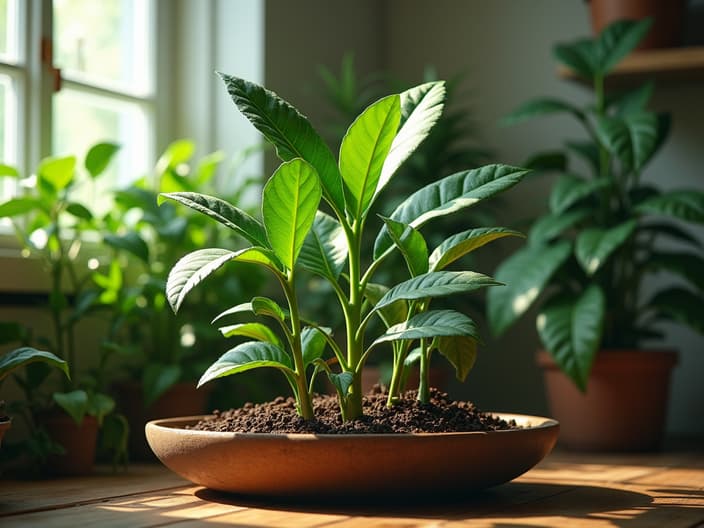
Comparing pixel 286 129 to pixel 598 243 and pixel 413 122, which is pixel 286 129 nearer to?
pixel 413 122

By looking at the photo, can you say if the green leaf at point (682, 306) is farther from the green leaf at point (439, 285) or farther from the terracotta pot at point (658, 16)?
the green leaf at point (439, 285)

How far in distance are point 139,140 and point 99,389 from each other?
0.87m

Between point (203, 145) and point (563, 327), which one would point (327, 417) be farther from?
point (203, 145)

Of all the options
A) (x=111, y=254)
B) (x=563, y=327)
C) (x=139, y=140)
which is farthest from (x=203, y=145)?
(x=563, y=327)

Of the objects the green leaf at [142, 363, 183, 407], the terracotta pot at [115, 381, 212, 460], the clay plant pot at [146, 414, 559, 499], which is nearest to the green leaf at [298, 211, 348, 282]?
the clay plant pot at [146, 414, 559, 499]

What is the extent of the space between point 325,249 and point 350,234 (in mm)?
114

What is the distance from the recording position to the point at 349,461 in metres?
1.36

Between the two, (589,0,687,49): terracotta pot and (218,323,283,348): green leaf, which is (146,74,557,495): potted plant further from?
(589,0,687,49): terracotta pot

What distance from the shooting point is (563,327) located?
2488 mm

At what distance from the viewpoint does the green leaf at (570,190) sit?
8.23ft

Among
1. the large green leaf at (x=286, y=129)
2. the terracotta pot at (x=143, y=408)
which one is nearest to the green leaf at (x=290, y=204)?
the large green leaf at (x=286, y=129)

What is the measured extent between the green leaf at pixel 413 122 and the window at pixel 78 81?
1.06 m

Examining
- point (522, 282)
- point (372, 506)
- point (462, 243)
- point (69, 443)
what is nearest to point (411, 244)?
point (462, 243)

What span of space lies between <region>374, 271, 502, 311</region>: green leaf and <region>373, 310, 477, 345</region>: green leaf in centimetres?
3
